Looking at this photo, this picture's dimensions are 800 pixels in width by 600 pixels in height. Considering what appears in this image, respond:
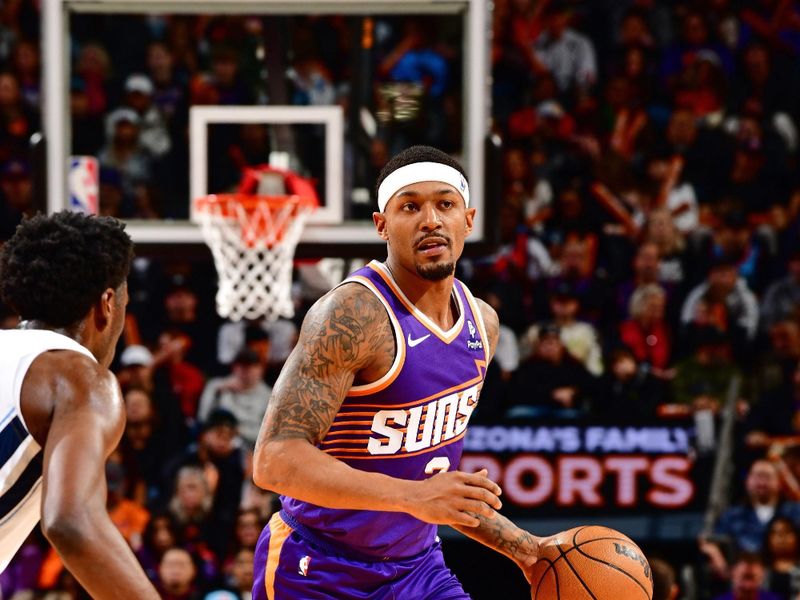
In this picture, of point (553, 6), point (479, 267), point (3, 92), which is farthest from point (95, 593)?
point (553, 6)

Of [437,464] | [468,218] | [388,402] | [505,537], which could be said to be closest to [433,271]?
[468,218]

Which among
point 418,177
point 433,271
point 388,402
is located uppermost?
point 418,177

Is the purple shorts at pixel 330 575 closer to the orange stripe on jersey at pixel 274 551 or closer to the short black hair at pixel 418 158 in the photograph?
the orange stripe on jersey at pixel 274 551

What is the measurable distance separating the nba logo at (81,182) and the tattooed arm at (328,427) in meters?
3.40

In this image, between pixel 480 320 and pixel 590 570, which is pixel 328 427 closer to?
pixel 480 320

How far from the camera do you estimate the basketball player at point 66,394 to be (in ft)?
7.70

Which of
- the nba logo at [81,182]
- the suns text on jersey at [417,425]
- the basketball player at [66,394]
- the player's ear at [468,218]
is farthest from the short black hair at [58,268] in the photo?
the nba logo at [81,182]

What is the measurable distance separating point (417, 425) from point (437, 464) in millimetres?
161

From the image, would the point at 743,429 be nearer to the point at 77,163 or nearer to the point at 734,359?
the point at 734,359

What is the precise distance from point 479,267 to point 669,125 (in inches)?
107

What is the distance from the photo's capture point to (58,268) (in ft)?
9.11

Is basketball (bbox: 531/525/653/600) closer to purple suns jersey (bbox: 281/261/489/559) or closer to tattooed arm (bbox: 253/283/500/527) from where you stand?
purple suns jersey (bbox: 281/261/489/559)

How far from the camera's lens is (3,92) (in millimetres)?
10555

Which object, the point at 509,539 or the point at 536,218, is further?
the point at 536,218
